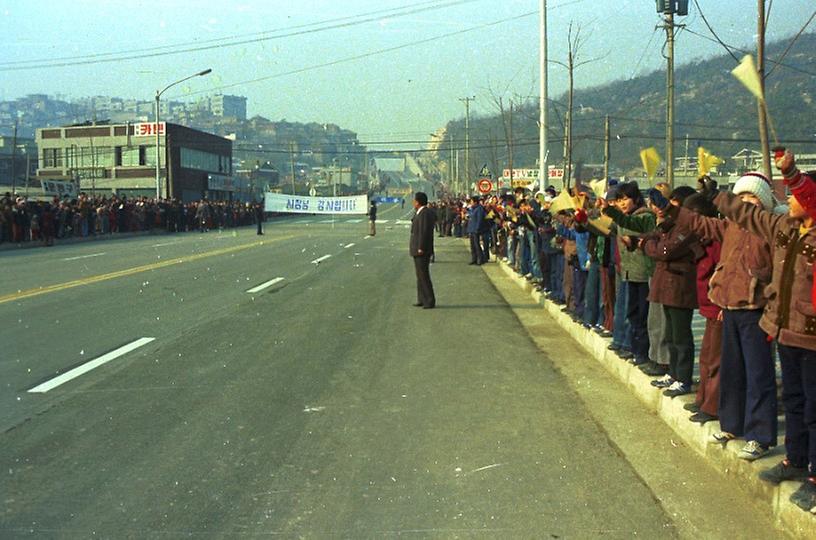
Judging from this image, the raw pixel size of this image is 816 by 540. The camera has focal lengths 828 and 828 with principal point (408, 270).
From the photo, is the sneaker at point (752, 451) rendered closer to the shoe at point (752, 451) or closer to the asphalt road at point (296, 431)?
the shoe at point (752, 451)

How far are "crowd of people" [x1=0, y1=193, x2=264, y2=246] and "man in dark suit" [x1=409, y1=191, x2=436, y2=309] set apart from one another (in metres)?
23.1

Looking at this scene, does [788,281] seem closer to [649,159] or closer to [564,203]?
[649,159]

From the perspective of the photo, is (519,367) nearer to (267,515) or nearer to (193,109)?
(267,515)

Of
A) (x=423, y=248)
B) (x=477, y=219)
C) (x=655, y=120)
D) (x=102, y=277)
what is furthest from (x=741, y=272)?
(x=655, y=120)

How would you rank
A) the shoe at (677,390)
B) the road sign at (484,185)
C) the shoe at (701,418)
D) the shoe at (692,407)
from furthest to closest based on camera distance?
the road sign at (484,185)
the shoe at (677,390)
the shoe at (692,407)
the shoe at (701,418)

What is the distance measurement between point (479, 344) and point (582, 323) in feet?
4.97

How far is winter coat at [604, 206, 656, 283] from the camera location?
761 centimetres

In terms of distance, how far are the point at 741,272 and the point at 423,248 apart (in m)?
8.92

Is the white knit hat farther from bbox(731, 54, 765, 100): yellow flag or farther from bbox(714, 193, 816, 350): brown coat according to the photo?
bbox(731, 54, 765, 100): yellow flag

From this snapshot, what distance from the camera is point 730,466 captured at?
543 centimetres

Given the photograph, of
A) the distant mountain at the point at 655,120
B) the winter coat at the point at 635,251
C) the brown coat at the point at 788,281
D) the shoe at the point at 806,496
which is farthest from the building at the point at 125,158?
the shoe at the point at 806,496

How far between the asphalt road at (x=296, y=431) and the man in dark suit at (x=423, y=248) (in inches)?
32.7

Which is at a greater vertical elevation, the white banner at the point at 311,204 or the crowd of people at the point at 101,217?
the white banner at the point at 311,204

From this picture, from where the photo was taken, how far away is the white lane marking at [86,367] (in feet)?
25.3
